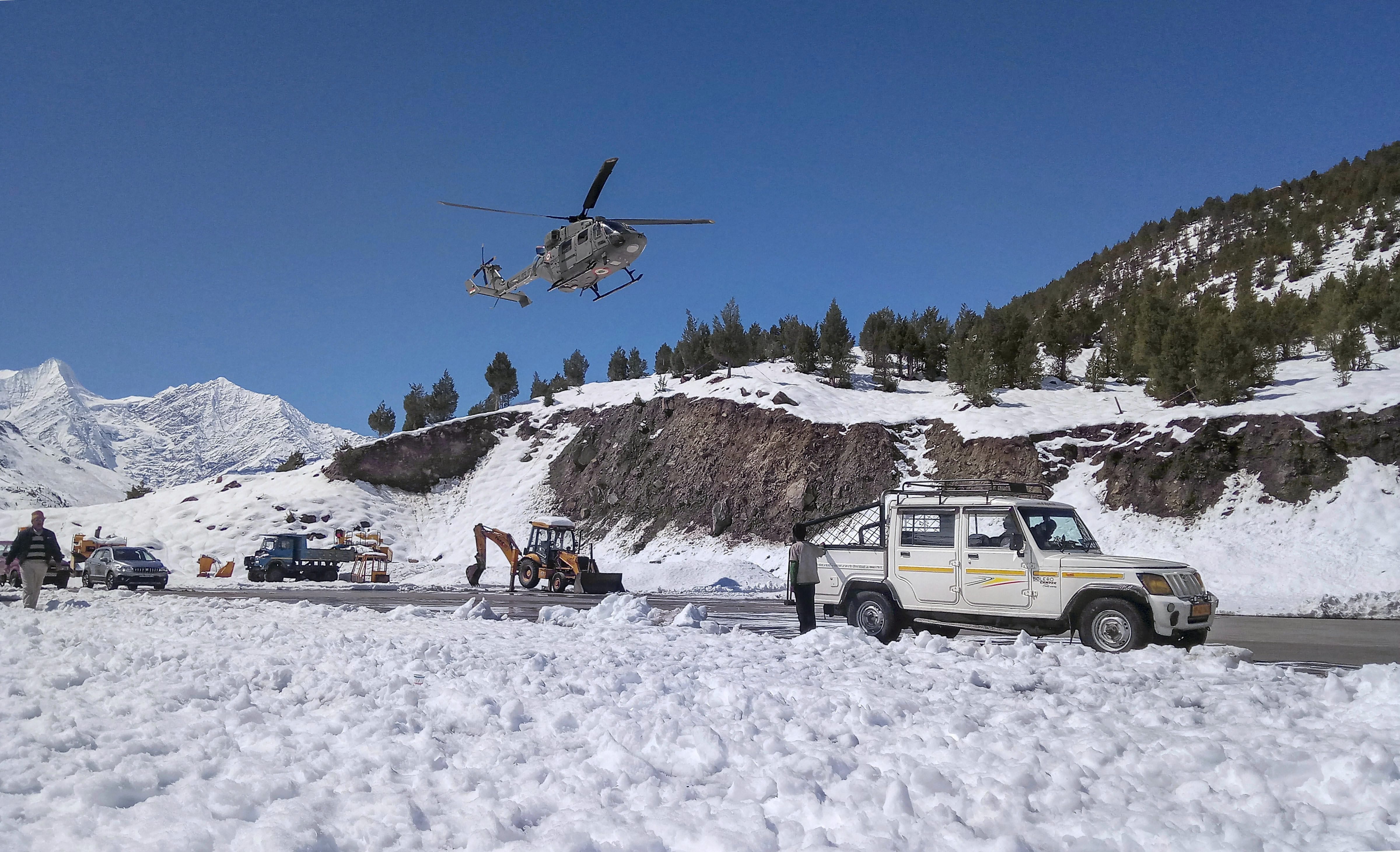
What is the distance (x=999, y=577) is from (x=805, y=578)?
3026mm

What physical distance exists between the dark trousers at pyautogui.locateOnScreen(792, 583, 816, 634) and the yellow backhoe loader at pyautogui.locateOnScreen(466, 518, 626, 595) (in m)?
13.9

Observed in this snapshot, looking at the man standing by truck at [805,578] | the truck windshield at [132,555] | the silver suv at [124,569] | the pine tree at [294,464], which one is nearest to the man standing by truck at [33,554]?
the man standing by truck at [805,578]

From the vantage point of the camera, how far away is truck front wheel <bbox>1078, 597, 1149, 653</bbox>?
30.5 ft

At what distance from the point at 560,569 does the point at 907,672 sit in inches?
806

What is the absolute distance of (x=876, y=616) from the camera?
37.9 ft

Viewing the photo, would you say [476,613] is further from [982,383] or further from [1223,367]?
[982,383]

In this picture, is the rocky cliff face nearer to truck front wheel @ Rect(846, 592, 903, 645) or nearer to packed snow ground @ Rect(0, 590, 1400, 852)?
truck front wheel @ Rect(846, 592, 903, 645)

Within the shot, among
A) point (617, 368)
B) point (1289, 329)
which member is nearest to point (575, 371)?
point (617, 368)

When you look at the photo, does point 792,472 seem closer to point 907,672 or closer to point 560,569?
point 560,569

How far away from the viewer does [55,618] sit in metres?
13.0

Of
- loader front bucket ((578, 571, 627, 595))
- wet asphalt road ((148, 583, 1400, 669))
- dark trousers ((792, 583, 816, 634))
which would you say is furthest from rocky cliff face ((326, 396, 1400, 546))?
loader front bucket ((578, 571, 627, 595))

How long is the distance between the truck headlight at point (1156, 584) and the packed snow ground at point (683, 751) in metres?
1.18

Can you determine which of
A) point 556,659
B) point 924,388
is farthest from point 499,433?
point 556,659

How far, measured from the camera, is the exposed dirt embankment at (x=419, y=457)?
5497 centimetres
